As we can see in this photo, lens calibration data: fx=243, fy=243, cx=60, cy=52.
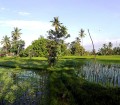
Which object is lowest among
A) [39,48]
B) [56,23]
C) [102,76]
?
[102,76]

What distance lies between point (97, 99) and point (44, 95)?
6.27 m

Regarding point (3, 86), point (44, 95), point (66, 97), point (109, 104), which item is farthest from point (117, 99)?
point (3, 86)

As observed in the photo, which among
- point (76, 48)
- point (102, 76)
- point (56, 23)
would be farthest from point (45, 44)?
point (102, 76)

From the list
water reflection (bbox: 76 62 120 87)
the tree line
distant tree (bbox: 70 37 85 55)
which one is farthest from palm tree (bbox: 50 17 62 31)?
water reflection (bbox: 76 62 120 87)

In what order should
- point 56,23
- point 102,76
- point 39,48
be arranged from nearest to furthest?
point 102,76 < point 56,23 < point 39,48

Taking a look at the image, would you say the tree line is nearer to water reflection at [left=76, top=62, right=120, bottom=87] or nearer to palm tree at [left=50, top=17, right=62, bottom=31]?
palm tree at [left=50, top=17, right=62, bottom=31]

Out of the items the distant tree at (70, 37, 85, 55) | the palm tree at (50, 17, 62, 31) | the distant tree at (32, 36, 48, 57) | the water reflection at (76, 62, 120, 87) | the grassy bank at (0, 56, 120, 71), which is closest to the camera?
the water reflection at (76, 62, 120, 87)

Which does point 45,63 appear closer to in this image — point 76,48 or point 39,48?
point 39,48

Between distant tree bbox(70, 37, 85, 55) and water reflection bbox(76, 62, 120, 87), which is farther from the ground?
distant tree bbox(70, 37, 85, 55)

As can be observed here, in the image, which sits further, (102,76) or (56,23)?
(56,23)

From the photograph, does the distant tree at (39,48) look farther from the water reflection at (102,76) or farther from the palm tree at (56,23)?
the water reflection at (102,76)

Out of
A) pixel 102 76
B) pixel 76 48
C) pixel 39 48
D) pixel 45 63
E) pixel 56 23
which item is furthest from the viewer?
pixel 76 48

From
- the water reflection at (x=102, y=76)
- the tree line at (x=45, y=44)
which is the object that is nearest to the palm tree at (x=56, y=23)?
the tree line at (x=45, y=44)

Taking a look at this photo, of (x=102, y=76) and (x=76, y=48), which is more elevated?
(x=76, y=48)
